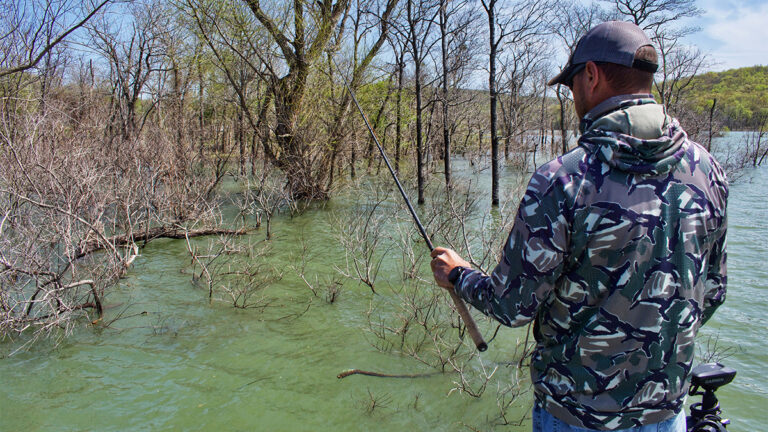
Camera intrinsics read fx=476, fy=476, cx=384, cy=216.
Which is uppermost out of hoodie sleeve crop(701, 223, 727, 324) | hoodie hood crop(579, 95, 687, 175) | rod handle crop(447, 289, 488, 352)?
hoodie hood crop(579, 95, 687, 175)

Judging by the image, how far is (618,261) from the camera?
4.66 feet

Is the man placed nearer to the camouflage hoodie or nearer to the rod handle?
the camouflage hoodie

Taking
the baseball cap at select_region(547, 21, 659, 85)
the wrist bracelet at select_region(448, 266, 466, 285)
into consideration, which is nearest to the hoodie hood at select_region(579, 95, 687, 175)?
the baseball cap at select_region(547, 21, 659, 85)

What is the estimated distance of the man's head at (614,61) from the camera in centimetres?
147

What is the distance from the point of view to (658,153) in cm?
139

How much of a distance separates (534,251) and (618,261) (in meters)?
0.25

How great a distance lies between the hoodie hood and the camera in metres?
1.38

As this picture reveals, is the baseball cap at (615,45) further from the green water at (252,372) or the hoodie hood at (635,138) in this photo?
→ the green water at (252,372)

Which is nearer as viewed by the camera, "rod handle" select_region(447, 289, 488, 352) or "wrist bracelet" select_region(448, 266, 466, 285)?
"wrist bracelet" select_region(448, 266, 466, 285)

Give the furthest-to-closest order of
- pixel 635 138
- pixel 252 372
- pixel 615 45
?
pixel 252 372
pixel 615 45
pixel 635 138

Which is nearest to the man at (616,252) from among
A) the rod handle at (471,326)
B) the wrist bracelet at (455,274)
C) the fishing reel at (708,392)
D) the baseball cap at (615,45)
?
the baseball cap at (615,45)

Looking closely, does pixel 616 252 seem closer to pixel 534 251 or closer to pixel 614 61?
pixel 534 251

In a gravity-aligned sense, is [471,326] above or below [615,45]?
below

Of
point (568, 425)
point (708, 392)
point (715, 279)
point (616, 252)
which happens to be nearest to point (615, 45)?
point (616, 252)
